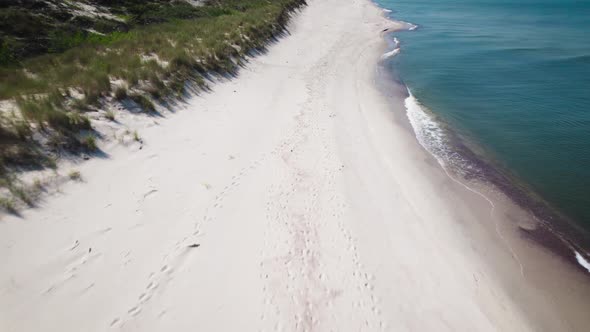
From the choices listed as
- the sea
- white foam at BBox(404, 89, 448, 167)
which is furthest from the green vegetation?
the sea

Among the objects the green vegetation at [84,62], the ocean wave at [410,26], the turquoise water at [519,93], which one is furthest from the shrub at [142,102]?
the ocean wave at [410,26]

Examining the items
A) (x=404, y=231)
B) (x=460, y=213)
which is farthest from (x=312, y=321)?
(x=460, y=213)

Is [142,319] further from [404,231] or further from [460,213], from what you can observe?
[460,213]

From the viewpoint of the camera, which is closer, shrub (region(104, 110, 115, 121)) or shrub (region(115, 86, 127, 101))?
shrub (region(104, 110, 115, 121))

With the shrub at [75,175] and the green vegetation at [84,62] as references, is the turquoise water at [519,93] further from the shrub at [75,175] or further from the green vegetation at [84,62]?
the shrub at [75,175]

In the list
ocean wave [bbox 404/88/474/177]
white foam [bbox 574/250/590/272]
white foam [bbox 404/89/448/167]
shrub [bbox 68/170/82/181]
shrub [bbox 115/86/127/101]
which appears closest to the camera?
shrub [bbox 68/170/82/181]

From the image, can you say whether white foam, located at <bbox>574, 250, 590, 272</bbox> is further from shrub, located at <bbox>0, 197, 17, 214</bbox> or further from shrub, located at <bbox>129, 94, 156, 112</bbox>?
shrub, located at <bbox>129, 94, 156, 112</bbox>
